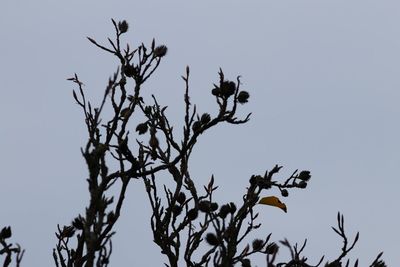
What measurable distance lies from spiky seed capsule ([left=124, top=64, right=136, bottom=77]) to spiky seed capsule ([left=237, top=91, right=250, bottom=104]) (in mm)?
1078

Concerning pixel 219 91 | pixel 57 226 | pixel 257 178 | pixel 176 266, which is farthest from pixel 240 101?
pixel 57 226

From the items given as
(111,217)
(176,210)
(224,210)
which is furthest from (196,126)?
(111,217)

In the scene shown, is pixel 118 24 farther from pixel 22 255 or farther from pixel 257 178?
pixel 22 255

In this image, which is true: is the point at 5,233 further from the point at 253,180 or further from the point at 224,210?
the point at 253,180

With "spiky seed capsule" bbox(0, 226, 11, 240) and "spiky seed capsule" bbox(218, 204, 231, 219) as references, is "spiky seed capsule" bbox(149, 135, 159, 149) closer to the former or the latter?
"spiky seed capsule" bbox(218, 204, 231, 219)

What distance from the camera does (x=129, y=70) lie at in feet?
20.8

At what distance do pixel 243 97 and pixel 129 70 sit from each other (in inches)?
45.8

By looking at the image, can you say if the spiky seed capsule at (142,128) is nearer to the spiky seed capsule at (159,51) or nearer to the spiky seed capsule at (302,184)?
the spiky seed capsule at (159,51)

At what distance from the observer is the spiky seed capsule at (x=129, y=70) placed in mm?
6336

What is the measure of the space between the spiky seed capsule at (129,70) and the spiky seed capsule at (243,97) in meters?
1.08

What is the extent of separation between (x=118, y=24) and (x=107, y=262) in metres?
3.31

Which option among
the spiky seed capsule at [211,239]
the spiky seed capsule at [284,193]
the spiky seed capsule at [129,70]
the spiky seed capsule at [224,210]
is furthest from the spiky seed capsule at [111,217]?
the spiky seed capsule at [284,193]

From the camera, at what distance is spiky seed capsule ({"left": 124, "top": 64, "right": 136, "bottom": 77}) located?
6336 millimetres

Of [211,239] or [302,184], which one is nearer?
[211,239]
